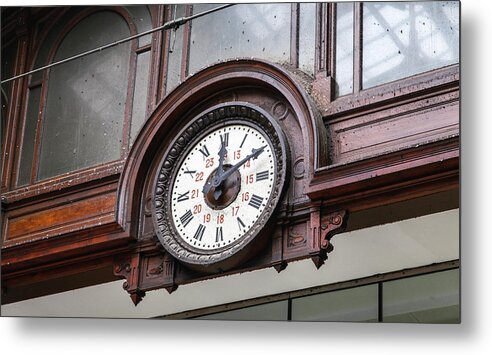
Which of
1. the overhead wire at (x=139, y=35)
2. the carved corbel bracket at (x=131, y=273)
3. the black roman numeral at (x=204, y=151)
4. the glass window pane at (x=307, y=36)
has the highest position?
the overhead wire at (x=139, y=35)

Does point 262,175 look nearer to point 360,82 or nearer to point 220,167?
point 220,167

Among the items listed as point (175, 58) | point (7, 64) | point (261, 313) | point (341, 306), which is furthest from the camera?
point (7, 64)

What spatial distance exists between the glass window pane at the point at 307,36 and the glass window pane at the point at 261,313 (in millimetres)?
843

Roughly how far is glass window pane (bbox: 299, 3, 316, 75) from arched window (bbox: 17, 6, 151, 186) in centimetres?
67

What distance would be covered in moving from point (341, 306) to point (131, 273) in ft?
2.80

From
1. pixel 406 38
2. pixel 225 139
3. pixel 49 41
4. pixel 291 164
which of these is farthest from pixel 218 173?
pixel 49 41

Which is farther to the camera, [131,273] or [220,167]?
[131,273]

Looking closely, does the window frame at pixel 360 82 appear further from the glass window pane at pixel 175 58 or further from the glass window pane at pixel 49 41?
the glass window pane at pixel 49 41

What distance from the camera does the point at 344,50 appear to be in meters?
5.56

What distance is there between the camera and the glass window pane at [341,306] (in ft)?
17.3

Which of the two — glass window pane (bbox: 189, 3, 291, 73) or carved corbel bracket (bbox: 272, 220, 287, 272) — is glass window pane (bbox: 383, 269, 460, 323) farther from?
glass window pane (bbox: 189, 3, 291, 73)

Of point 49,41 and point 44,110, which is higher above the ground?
point 49,41

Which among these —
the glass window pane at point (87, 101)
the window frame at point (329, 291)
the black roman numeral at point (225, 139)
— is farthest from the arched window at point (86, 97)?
the window frame at point (329, 291)

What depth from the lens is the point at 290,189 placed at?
550cm
